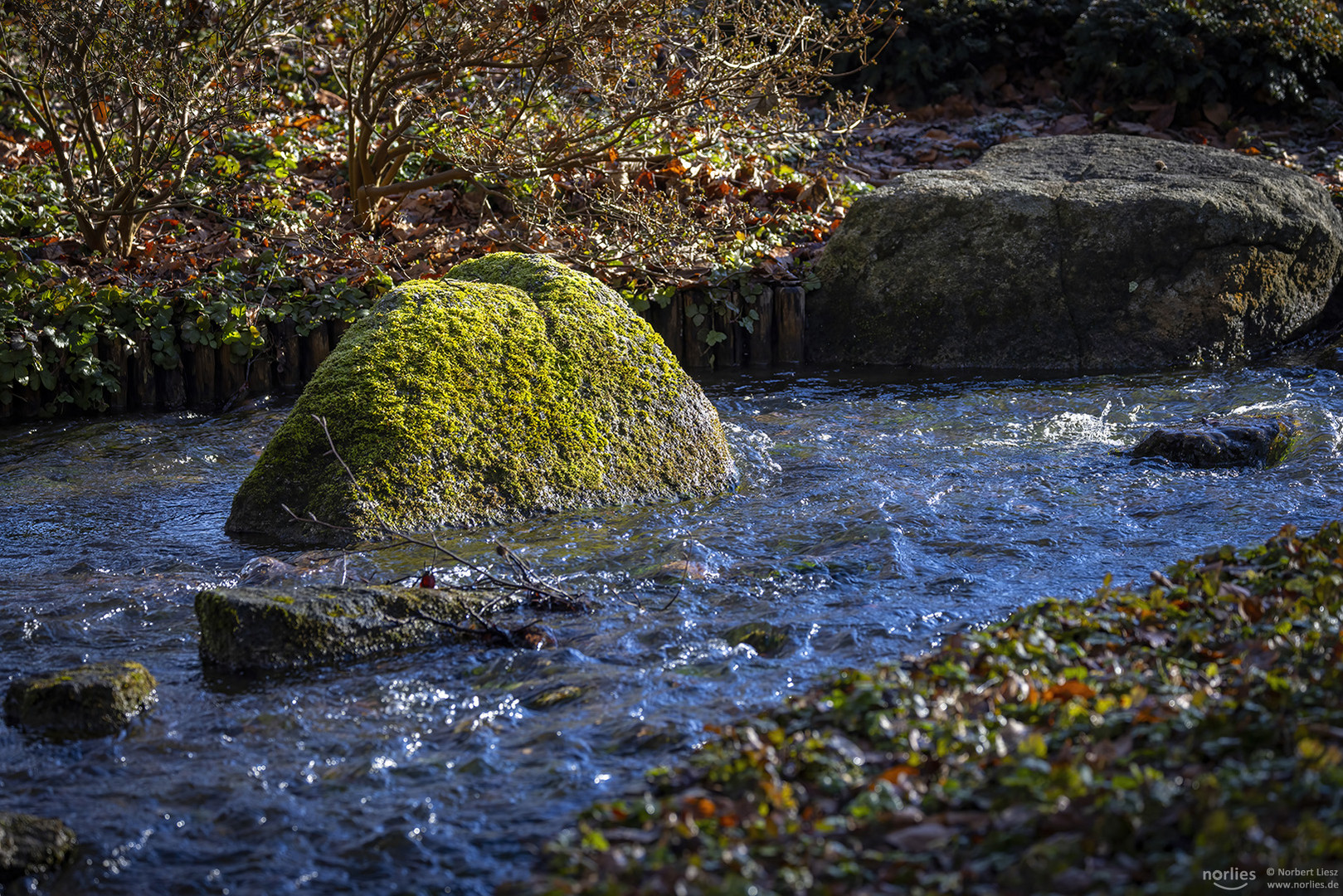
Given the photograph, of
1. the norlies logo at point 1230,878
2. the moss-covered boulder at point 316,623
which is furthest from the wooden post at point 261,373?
the norlies logo at point 1230,878

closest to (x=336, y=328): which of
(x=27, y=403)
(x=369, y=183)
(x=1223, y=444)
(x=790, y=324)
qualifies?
(x=369, y=183)

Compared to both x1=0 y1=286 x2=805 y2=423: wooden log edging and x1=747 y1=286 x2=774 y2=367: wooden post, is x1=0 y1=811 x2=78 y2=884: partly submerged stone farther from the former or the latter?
x1=747 y1=286 x2=774 y2=367: wooden post

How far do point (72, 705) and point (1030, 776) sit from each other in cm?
274

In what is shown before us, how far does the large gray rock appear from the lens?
8.18 m

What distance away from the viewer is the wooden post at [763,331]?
8.52m

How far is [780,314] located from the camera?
860 centimetres

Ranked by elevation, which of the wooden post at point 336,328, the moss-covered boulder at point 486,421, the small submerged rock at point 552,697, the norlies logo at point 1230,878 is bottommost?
the small submerged rock at point 552,697

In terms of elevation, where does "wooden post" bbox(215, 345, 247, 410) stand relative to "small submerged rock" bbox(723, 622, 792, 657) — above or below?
above

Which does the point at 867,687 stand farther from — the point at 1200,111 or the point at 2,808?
the point at 1200,111

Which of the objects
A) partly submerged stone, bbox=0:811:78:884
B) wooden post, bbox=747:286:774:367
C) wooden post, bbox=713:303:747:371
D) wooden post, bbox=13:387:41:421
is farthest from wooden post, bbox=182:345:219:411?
partly submerged stone, bbox=0:811:78:884

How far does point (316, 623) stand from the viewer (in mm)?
3727

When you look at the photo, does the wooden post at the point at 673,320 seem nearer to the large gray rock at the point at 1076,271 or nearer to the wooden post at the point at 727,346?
the wooden post at the point at 727,346

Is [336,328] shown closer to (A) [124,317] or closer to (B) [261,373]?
(B) [261,373]

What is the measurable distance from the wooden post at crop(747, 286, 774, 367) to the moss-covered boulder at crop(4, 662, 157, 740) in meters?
5.86
